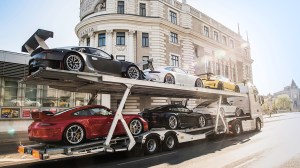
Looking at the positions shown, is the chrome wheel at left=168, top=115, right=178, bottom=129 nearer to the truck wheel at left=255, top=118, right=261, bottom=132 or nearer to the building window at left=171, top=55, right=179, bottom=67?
the truck wheel at left=255, top=118, right=261, bottom=132

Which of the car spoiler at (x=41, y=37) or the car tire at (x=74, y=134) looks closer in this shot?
the car tire at (x=74, y=134)

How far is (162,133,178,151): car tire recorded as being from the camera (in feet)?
30.7

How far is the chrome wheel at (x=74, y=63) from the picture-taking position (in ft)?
23.6

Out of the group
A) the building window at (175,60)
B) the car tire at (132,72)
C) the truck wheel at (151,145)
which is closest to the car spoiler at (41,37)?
the car tire at (132,72)

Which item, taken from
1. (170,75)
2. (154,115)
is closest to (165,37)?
(170,75)

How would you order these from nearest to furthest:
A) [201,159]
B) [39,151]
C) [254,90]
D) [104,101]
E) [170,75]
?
[39,151] < [201,159] < [170,75] < [254,90] < [104,101]

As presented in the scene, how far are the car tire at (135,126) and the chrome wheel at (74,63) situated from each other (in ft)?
9.02

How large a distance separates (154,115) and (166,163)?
10.2 ft

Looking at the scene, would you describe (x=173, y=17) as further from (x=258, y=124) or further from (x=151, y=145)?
(x=151, y=145)

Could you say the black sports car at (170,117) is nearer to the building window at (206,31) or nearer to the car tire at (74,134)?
the car tire at (74,134)

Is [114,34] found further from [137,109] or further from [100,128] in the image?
[100,128]

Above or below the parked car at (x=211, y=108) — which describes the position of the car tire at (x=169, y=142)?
below

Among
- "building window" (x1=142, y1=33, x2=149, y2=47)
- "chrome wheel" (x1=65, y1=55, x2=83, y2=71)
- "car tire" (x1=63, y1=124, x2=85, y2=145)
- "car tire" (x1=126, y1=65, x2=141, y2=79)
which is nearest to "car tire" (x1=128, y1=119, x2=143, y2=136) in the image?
"car tire" (x1=126, y1=65, x2=141, y2=79)

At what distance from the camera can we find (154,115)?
10141mm
